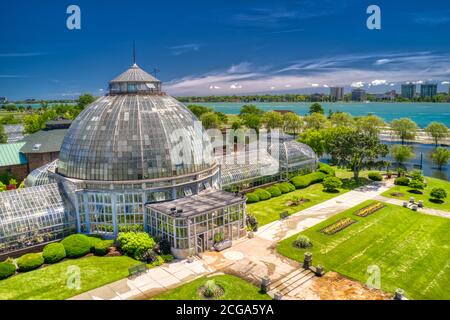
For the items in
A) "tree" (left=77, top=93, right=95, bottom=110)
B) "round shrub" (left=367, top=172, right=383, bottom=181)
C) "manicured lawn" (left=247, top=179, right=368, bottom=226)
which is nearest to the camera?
"manicured lawn" (left=247, top=179, right=368, bottom=226)

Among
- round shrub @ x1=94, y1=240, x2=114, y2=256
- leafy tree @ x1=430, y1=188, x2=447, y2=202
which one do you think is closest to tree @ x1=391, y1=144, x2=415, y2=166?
leafy tree @ x1=430, y1=188, x2=447, y2=202

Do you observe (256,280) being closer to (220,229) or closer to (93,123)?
(220,229)

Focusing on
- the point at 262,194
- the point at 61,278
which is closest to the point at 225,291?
the point at 61,278

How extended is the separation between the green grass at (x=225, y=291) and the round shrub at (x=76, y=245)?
1377 cm

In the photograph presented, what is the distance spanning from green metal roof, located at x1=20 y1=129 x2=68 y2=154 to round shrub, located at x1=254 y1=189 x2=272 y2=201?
159ft

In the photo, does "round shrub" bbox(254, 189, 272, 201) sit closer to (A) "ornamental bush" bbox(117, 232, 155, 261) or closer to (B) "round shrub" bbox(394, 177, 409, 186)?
(A) "ornamental bush" bbox(117, 232, 155, 261)

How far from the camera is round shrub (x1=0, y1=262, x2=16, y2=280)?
35987mm

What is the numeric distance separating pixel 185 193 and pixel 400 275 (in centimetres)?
2880

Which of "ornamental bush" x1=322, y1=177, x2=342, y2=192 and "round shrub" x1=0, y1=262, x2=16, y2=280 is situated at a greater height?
"ornamental bush" x1=322, y1=177, x2=342, y2=192

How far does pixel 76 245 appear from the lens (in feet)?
135

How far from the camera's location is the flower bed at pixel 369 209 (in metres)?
55.3

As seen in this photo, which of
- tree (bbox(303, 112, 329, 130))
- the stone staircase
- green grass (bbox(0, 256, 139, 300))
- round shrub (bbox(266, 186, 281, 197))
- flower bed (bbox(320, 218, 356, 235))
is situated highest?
tree (bbox(303, 112, 329, 130))

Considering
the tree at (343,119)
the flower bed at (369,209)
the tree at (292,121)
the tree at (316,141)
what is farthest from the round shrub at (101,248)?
the tree at (292,121)

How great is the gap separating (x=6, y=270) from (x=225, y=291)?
23845mm
